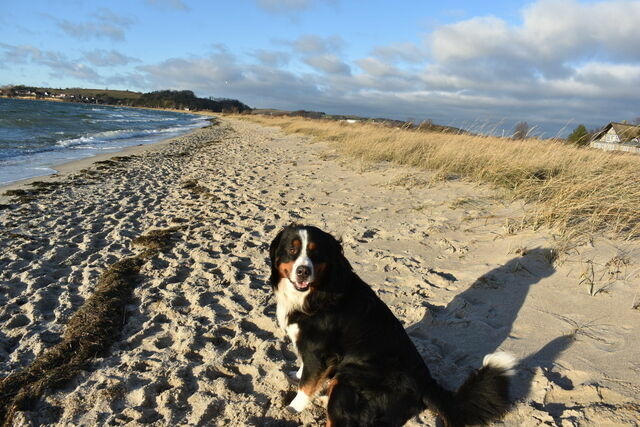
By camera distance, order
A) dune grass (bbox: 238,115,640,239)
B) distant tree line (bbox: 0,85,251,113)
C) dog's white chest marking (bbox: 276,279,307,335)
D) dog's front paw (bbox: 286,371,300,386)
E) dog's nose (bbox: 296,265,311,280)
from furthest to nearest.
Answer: distant tree line (bbox: 0,85,251,113), dune grass (bbox: 238,115,640,239), dog's front paw (bbox: 286,371,300,386), dog's white chest marking (bbox: 276,279,307,335), dog's nose (bbox: 296,265,311,280)

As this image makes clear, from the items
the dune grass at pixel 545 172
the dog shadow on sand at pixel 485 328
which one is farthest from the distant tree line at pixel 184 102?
the dog shadow on sand at pixel 485 328

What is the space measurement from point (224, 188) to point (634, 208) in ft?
24.9

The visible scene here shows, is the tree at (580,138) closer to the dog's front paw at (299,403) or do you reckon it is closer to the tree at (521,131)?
the tree at (521,131)

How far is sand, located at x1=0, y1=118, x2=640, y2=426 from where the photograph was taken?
257 cm

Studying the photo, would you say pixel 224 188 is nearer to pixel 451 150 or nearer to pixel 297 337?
pixel 451 150

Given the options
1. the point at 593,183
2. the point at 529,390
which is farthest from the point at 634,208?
the point at 529,390

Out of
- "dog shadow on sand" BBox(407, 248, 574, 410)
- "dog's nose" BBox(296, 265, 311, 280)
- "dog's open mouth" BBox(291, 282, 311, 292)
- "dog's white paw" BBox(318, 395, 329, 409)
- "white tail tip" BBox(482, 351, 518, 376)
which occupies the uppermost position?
"dog's nose" BBox(296, 265, 311, 280)

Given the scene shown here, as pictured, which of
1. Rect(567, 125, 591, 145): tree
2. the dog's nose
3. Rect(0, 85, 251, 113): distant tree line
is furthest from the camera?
Rect(0, 85, 251, 113): distant tree line

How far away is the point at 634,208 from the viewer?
15.1 ft

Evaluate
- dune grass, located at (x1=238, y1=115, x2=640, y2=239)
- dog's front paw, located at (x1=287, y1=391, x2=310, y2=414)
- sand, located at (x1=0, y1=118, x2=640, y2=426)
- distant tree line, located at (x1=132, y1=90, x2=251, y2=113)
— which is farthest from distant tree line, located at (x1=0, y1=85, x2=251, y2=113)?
dog's front paw, located at (x1=287, y1=391, x2=310, y2=414)

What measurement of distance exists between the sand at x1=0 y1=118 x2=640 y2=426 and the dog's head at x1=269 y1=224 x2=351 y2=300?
2.77 feet

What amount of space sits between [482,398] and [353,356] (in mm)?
801

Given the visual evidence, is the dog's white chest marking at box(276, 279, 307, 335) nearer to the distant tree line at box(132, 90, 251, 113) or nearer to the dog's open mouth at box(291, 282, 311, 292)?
the dog's open mouth at box(291, 282, 311, 292)

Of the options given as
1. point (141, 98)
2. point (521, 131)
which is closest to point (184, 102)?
point (141, 98)
